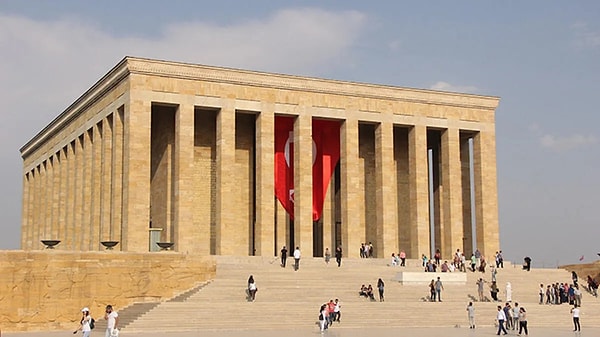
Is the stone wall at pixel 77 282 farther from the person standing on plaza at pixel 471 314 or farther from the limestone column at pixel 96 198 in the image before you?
the limestone column at pixel 96 198

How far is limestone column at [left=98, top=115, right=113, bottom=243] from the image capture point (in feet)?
137

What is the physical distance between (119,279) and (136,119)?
34.2 ft

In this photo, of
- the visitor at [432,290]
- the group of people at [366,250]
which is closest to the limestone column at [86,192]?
the group of people at [366,250]

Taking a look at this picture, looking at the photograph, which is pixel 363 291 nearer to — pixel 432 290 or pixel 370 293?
pixel 370 293

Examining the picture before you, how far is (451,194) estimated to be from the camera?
46219 mm

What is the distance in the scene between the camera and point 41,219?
2173 inches

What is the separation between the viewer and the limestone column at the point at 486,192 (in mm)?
46469

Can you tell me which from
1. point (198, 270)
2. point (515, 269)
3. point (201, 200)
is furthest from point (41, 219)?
point (515, 269)

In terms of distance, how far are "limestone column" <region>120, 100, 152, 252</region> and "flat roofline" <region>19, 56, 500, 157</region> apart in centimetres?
163

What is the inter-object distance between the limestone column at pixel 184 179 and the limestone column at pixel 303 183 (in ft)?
17.7

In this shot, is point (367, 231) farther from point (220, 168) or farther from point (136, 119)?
point (136, 119)

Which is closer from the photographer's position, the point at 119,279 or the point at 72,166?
the point at 119,279

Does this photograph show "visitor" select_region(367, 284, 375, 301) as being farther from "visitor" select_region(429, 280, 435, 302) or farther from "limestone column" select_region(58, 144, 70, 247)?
"limestone column" select_region(58, 144, 70, 247)

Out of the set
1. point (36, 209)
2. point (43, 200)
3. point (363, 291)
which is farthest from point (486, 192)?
point (36, 209)
